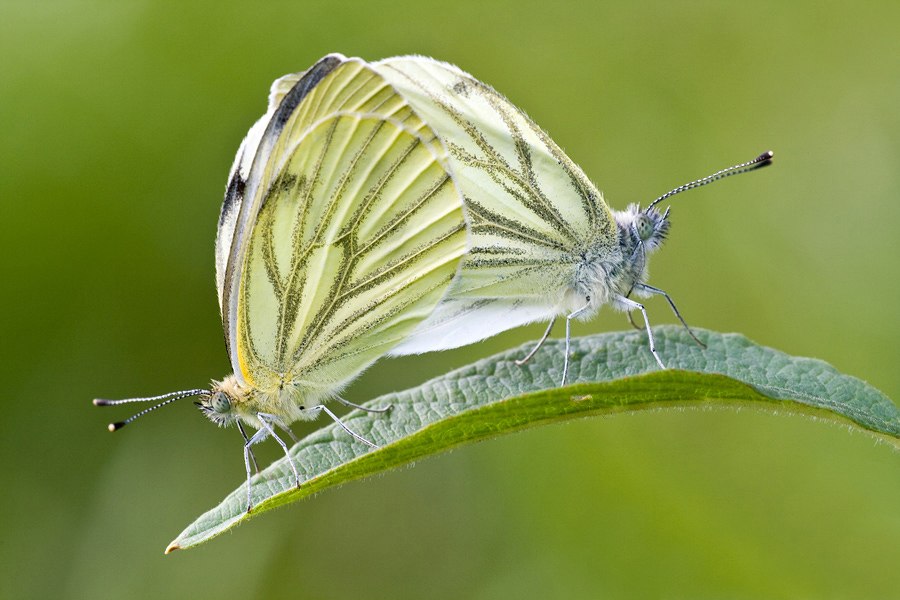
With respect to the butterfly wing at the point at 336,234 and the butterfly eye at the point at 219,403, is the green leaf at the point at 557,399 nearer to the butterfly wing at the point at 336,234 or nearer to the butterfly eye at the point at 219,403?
the butterfly wing at the point at 336,234

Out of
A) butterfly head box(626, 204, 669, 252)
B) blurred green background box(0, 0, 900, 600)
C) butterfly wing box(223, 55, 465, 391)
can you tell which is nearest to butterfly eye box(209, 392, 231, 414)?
butterfly wing box(223, 55, 465, 391)

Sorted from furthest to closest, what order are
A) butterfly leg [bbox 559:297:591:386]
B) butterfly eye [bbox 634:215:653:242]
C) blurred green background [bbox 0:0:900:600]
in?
blurred green background [bbox 0:0:900:600] < butterfly eye [bbox 634:215:653:242] < butterfly leg [bbox 559:297:591:386]

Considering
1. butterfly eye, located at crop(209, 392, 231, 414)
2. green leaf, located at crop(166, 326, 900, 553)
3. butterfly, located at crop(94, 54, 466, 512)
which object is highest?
butterfly, located at crop(94, 54, 466, 512)

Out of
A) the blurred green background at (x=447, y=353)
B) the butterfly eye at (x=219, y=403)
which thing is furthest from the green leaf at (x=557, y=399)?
the blurred green background at (x=447, y=353)

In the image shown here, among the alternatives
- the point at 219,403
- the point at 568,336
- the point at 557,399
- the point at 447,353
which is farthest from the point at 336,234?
the point at 447,353

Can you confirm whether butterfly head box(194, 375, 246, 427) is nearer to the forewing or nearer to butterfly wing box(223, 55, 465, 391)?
butterfly wing box(223, 55, 465, 391)

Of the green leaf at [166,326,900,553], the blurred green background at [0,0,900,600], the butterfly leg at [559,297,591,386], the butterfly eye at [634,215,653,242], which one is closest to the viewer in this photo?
the green leaf at [166,326,900,553]
